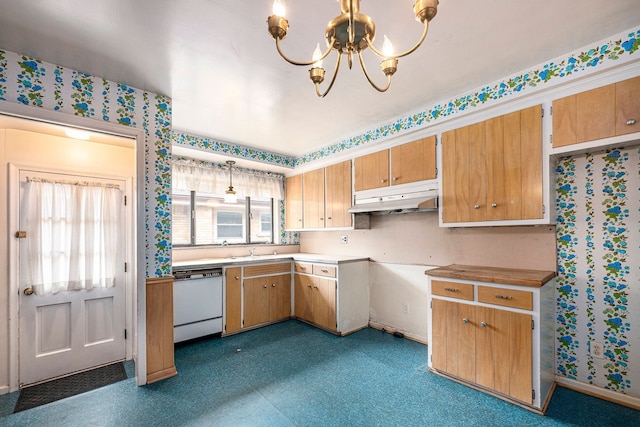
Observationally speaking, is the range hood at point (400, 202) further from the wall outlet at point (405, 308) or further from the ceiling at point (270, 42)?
the wall outlet at point (405, 308)

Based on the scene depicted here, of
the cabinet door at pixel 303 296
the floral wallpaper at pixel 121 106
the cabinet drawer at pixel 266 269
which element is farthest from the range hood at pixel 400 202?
the floral wallpaper at pixel 121 106

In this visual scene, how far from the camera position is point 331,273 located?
3633 millimetres

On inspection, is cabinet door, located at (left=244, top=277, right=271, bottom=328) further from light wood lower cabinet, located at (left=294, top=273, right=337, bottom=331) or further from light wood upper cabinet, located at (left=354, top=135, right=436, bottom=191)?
light wood upper cabinet, located at (left=354, top=135, right=436, bottom=191)

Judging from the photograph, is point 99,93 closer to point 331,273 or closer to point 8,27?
point 8,27

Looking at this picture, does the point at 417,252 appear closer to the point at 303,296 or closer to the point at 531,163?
the point at 531,163

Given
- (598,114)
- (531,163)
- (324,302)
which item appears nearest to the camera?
(598,114)

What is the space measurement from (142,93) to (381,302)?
3465 mm

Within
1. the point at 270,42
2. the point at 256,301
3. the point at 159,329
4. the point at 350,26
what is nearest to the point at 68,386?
the point at 159,329

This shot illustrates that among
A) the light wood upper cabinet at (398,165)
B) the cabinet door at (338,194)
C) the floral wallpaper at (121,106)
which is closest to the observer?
the floral wallpaper at (121,106)

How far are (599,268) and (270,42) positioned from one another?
9.68 ft

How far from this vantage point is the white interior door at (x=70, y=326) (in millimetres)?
2506

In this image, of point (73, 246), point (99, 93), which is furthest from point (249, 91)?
point (73, 246)

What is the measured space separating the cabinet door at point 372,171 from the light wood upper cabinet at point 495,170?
72 cm

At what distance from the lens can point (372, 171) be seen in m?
3.57
